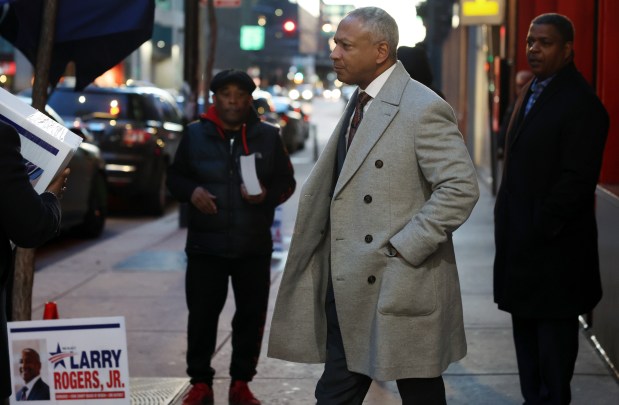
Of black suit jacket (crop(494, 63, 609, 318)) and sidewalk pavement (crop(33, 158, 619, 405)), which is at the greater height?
black suit jacket (crop(494, 63, 609, 318))

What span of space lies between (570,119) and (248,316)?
1898 mm

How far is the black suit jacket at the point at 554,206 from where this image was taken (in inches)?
215

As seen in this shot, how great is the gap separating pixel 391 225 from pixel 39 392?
1.87m

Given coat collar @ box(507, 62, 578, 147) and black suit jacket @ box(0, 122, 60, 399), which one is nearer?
black suit jacket @ box(0, 122, 60, 399)

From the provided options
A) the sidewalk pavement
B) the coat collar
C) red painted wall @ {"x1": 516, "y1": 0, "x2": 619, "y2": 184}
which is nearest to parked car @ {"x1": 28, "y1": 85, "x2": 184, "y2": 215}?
the sidewalk pavement

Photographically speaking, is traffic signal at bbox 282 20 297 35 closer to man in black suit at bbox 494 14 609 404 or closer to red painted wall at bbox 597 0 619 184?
red painted wall at bbox 597 0 619 184

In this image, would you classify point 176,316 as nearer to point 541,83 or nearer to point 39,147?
point 541,83

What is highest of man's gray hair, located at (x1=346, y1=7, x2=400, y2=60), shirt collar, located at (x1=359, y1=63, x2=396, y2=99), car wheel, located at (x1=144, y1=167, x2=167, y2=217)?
man's gray hair, located at (x1=346, y1=7, x2=400, y2=60)

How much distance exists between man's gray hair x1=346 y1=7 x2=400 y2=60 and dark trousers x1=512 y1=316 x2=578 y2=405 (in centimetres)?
174

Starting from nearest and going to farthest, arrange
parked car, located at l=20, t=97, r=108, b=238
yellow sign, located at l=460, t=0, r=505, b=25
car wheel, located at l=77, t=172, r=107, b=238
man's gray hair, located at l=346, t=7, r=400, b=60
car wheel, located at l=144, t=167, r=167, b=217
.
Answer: man's gray hair, located at l=346, t=7, r=400, b=60, parked car, located at l=20, t=97, r=108, b=238, car wheel, located at l=77, t=172, r=107, b=238, car wheel, located at l=144, t=167, r=167, b=217, yellow sign, located at l=460, t=0, r=505, b=25

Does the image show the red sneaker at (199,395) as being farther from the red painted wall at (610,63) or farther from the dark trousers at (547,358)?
the red painted wall at (610,63)

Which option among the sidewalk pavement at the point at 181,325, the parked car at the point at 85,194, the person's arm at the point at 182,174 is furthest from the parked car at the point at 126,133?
the person's arm at the point at 182,174

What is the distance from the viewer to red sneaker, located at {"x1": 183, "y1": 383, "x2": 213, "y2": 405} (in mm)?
6297

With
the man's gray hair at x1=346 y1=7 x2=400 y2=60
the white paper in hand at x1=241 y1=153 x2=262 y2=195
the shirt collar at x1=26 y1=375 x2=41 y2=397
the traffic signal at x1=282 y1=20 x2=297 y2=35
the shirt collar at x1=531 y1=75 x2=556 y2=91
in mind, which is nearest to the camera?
the man's gray hair at x1=346 y1=7 x2=400 y2=60
